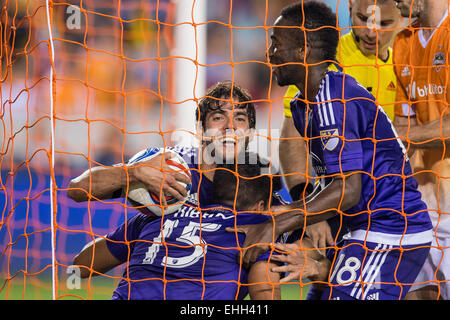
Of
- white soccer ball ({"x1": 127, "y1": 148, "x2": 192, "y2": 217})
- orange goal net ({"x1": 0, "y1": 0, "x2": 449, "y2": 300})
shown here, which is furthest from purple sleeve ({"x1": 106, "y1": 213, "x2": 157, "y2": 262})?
orange goal net ({"x1": 0, "y1": 0, "x2": 449, "y2": 300})

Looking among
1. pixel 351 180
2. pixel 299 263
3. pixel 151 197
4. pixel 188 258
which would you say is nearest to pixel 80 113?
pixel 151 197

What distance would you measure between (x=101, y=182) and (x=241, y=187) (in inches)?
22.0

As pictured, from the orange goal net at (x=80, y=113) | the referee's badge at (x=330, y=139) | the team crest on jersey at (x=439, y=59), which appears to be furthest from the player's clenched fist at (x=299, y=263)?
the orange goal net at (x=80, y=113)

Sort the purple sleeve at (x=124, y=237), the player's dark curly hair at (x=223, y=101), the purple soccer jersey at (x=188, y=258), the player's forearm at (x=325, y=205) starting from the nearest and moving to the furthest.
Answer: the player's forearm at (x=325, y=205) < the purple soccer jersey at (x=188, y=258) < the purple sleeve at (x=124, y=237) < the player's dark curly hair at (x=223, y=101)

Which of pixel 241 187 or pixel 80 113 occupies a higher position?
pixel 80 113

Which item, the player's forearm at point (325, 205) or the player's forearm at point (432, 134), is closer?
the player's forearm at point (325, 205)

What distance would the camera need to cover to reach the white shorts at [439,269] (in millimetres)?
2339

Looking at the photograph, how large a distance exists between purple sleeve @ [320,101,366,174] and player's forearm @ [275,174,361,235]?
5 cm

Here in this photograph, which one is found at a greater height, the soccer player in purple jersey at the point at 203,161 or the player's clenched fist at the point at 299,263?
the soccer player in purple jersey at the point at 203,161

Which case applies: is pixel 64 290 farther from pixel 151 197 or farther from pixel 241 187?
pixel 241 187

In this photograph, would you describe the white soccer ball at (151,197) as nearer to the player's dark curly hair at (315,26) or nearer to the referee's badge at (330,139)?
the referee's badge at (330,139)

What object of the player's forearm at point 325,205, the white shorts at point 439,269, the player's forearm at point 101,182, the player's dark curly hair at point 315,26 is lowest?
the white shorts at point 439,269

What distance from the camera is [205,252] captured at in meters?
2.16
